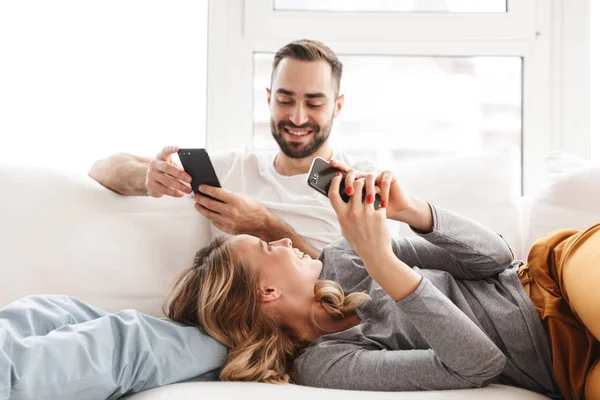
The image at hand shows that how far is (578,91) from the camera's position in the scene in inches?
110

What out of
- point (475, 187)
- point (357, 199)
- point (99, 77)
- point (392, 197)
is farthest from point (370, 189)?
point (99, 77)

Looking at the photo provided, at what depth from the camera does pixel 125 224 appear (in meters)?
2.05

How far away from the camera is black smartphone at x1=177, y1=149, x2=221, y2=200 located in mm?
1854

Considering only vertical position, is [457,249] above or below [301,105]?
below

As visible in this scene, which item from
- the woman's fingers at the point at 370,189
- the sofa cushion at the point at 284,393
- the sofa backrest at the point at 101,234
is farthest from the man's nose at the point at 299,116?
the sofa cushion at the point at 284,393

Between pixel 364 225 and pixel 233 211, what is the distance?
71 cm

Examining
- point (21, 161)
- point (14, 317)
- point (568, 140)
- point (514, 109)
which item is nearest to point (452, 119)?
point (514, 109)

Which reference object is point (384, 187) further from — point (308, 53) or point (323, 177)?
point (308, 53)

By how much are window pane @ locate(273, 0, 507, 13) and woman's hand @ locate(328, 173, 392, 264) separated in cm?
163

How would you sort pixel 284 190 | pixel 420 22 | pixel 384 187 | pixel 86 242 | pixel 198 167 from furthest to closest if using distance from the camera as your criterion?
1. pixel 420 22
2. pixel 284 190
3. pixel 86 242
4. pixel 198 167
5. pixel 384 187

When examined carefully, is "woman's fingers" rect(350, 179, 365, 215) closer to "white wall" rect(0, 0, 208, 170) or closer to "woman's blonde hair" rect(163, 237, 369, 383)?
"woman's blonde hair" rect(163, 237, 369, 383)

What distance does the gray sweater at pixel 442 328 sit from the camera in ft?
4.42

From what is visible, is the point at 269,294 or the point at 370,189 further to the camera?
the point at 269,294

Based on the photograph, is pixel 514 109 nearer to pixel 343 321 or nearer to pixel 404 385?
pixel 343 321
